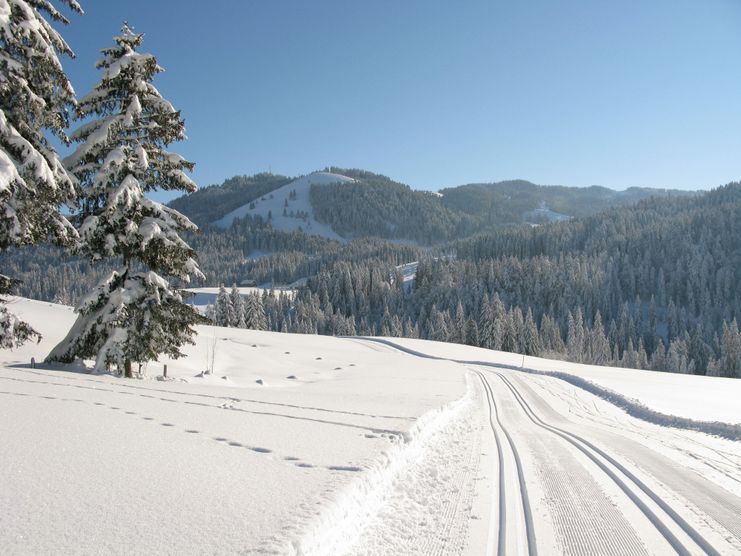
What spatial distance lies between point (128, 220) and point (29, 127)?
327cm

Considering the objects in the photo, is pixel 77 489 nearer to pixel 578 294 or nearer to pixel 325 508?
pixel 325 508

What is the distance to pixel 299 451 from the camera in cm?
634

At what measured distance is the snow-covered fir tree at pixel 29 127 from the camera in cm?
916

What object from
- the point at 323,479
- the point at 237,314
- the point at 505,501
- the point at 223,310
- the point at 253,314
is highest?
the point at 223,310

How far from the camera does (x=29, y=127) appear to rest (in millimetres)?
10242

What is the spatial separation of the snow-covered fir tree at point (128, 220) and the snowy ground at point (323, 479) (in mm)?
1920

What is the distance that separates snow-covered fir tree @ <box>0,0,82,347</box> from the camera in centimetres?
916

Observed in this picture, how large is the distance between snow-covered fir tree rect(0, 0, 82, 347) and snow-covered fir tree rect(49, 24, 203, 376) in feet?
3.93

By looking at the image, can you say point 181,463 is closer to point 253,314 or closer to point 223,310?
point 223,310

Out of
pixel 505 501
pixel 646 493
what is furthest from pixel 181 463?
pixel 646 493

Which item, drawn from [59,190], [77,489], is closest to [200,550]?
[77,489]

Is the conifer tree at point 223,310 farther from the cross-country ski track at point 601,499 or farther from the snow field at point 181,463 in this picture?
the cross-country ski track at point 601,499

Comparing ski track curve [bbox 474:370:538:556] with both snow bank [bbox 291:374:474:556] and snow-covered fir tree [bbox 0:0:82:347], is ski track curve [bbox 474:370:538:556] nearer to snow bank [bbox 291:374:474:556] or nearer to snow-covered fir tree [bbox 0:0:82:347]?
snow bank [bbox 291:374:474:556]

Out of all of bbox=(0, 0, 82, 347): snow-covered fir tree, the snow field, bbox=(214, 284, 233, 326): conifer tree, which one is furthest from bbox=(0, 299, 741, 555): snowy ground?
bbox=(214, 284, 233, 326): conifer tree
